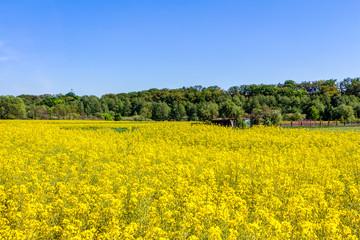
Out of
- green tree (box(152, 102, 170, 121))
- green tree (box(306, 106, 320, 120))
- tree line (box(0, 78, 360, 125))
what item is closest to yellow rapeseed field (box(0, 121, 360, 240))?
tree line (box(0, 78, 360, 125))

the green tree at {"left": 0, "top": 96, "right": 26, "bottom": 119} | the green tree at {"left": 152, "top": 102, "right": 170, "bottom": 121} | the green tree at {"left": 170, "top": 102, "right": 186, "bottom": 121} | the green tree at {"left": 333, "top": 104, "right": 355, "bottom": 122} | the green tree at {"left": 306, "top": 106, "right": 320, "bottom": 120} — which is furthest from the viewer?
the green tree at {"left": 170, "top": 102, "right": 186, "bottom": 121}

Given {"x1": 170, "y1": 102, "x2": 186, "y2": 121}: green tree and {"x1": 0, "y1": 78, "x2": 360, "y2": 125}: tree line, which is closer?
{"x1": 0, "y1": 78, "x2": 360, "y2": 125}: tree line

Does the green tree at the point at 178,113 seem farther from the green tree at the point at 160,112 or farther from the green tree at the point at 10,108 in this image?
the green tree at the point at 10,108

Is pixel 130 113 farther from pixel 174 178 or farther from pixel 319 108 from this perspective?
pixel 174 178

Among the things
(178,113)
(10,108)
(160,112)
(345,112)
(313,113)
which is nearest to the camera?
(345,112)

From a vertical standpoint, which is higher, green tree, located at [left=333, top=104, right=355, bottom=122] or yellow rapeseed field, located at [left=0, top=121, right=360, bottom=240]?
green tree, located at [left=333, top=104, right=355, bottom=122]

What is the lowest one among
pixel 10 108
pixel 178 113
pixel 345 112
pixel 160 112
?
pixel 345 112

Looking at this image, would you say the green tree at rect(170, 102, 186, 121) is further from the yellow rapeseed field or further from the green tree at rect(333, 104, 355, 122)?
the yellow rapeseed field

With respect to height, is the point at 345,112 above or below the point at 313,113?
above

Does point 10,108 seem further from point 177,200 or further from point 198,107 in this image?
point 177,200

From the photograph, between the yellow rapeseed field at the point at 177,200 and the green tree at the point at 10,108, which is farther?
the green tree at the point at 10,108

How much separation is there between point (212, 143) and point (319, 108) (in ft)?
277

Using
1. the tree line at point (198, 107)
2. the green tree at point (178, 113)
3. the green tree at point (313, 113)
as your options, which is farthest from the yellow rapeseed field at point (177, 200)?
the green tree at point (178, 113)

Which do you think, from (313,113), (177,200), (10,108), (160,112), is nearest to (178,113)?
(160,112)
